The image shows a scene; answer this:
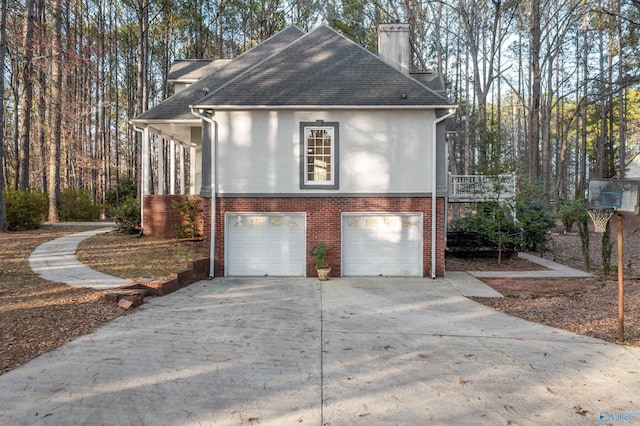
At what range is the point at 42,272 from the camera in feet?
31.2

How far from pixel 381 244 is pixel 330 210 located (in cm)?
177

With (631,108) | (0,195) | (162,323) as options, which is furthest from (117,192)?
(631,108)

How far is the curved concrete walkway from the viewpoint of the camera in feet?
28.7

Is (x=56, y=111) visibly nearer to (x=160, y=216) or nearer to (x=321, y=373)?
(x=160, y=216)

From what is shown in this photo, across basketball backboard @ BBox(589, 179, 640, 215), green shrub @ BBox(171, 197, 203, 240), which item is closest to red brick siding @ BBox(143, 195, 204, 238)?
green shrub @ BBox(171, 197, 203, 240)

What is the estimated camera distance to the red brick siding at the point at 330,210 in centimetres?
1139

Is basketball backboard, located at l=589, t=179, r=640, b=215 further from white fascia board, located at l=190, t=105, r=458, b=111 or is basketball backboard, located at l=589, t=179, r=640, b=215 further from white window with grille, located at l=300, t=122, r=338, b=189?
white window with grille, located at l=300, t=122, r=338, b=189

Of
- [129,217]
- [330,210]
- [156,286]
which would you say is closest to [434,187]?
[330,210]

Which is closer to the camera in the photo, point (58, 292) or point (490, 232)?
point (58, 292)

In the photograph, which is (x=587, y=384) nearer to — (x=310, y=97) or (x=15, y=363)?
(x=15, y=363)

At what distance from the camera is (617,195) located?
5.68 meters

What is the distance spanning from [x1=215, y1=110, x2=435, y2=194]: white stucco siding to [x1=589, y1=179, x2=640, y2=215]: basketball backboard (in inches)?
221

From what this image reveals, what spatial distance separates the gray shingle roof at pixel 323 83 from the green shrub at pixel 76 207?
55.0ft

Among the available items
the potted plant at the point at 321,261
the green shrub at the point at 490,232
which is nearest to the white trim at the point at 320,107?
the potted plant at the point at 321,261
